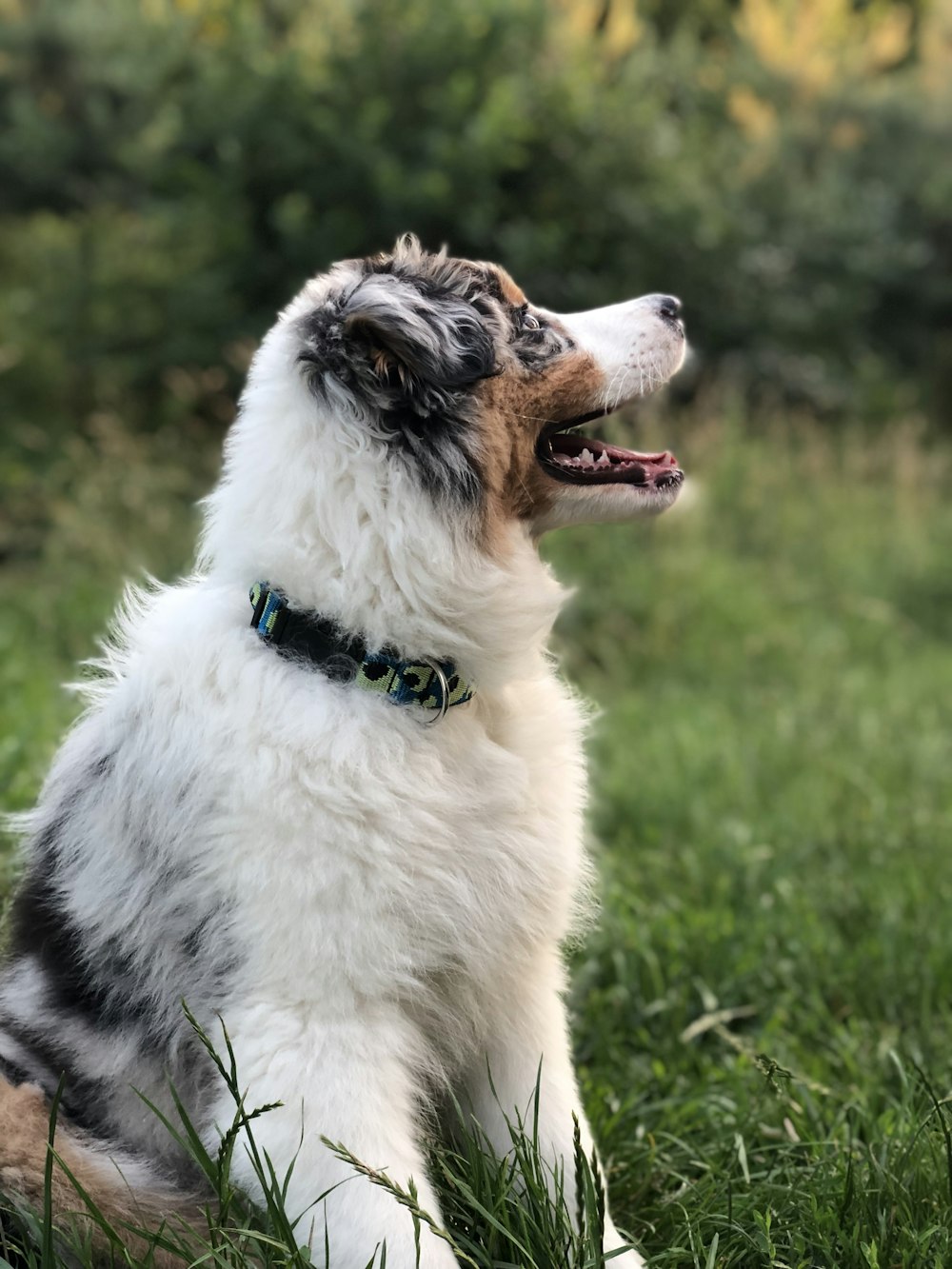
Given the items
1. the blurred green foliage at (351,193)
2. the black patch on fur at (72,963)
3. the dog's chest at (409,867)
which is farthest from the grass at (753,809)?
the blurred green foliage at (351,193)

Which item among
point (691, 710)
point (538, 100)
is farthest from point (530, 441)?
point (538, 100)

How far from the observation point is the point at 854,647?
7984mm

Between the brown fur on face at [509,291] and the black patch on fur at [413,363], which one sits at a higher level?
the brown fur on face at [509,291]

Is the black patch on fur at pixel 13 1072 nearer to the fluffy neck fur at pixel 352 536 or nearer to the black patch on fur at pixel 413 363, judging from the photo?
the fluffy neck fur at pixel 352 536

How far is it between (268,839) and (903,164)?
43.9ft

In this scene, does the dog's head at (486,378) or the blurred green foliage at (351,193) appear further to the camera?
the blurred green foliage at (351,193)

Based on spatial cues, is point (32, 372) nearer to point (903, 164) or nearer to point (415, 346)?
point (415, 346)

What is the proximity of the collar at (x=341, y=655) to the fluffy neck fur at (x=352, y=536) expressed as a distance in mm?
26

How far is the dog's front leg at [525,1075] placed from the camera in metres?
2.60

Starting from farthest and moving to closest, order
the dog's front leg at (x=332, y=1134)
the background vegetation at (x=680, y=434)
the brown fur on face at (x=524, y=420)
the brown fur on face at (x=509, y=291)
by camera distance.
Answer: the background vegetation at (x=680, y=434), the brown fur on face at (x=509, y=291), the brown fur on face at (x=524, y=420), the dog's front leg at (x=332, y=1134)

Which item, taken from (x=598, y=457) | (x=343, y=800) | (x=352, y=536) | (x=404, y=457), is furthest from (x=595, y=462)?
(x=343, y=800)

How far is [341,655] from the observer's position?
2.48m

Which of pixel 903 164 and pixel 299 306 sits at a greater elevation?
pixel 903 164

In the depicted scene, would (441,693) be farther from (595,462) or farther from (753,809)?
(753,809)
